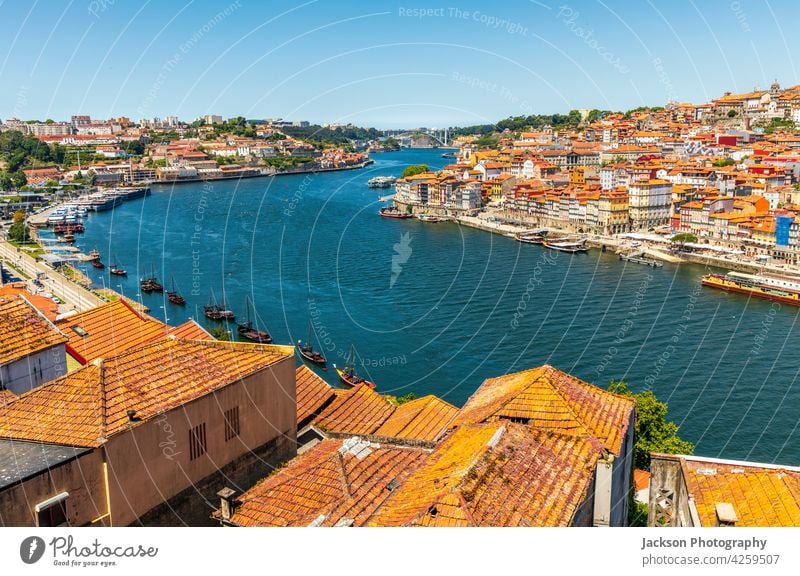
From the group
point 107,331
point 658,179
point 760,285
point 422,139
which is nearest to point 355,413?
point 107,331

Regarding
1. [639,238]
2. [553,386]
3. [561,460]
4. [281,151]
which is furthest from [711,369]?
[281,151]

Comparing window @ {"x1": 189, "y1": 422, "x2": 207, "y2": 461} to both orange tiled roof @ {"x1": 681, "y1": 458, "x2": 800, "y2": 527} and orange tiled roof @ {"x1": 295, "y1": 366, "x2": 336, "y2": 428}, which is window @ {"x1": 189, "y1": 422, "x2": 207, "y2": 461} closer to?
orange tiled roof @ {"x1": 295, "y1": 366, "x2": 336, "y2": 428}

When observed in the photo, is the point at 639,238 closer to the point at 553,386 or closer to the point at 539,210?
the point at 539,210

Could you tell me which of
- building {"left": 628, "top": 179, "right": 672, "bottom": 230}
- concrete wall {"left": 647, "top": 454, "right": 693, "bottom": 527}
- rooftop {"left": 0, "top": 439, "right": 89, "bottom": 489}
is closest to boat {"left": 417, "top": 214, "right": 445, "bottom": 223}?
building {"left": 628, "top": 179, "right": 672, "bottom": 230}

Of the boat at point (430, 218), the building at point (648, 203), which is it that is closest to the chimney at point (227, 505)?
the building at point (648, 203)

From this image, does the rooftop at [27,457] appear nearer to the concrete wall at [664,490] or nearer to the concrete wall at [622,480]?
the concrete wall at [622,480]

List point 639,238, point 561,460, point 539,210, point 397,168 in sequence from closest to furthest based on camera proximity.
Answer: point 561,460
point 639,238
point 539,210
point 397,168

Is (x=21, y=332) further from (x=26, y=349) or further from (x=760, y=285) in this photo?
(x=760, y=285)
